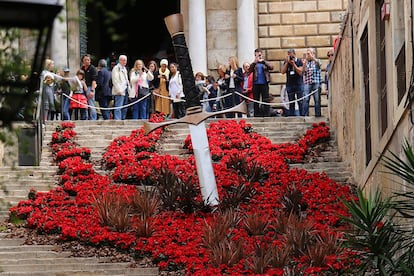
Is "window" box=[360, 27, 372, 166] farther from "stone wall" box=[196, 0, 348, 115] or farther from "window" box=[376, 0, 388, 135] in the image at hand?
"stone wall" box=[196, 0, 348, 115]

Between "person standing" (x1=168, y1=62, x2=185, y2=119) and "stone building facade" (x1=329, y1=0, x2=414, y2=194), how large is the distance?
393cm

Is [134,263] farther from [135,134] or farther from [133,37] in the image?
[133,37]

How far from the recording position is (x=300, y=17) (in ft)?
109

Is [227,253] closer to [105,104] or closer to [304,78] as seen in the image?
[304,78]

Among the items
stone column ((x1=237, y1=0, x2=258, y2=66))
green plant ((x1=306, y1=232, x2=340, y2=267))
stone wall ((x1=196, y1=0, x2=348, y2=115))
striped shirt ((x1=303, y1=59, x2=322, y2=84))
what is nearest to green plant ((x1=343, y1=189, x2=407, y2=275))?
green plant ((x1=306, y1=232, x2=340, y2=267))

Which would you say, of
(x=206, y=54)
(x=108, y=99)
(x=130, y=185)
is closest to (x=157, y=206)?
(x=130, y=185)

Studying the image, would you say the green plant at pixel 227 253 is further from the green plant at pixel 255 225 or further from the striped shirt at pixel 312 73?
the striped shirt at pixel 312 73

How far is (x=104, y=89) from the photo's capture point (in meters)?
27.2

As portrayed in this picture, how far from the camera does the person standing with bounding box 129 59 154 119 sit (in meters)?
27.0

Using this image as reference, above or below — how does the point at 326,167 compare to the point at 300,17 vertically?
below

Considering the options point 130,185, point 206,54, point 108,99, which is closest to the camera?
point 130,185

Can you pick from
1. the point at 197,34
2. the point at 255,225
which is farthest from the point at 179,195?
the point at 197,34

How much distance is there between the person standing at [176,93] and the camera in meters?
26.8

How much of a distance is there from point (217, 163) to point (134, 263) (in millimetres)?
5122
